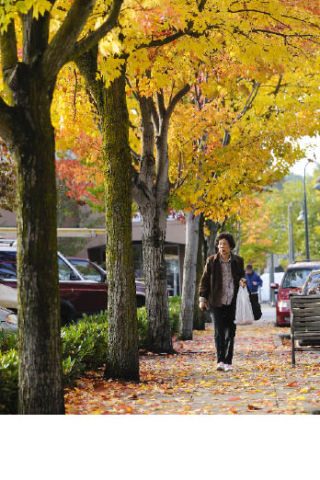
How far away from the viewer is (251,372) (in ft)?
35.4

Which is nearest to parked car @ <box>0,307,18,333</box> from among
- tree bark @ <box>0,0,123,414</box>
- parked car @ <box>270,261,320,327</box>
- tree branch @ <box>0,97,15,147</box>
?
tree bark @ <box>0,0,123,414</box>

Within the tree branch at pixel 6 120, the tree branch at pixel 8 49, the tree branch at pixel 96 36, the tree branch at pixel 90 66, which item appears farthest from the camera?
the tree branch at pixel 90 66

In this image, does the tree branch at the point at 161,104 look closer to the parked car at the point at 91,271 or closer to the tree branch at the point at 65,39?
the parked car at the point at 91,271

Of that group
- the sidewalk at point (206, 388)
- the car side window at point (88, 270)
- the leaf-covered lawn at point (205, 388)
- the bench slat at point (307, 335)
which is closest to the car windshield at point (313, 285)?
the leaf-covered lawn at point (205, 388)

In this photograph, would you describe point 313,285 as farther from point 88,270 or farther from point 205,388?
point 205,388

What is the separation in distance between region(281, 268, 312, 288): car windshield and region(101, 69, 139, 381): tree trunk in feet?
37.5

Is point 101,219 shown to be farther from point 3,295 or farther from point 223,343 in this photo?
point 223,343

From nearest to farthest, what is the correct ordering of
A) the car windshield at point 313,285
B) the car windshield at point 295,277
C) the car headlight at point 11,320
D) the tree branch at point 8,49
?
the tree branch at point 8,49
the car headlight at point 11,320
the car windshield at point 313,285
the car windshield at point 295,277

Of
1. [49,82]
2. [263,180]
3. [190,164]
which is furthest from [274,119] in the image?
[49,82]

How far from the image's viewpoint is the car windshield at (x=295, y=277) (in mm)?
20734

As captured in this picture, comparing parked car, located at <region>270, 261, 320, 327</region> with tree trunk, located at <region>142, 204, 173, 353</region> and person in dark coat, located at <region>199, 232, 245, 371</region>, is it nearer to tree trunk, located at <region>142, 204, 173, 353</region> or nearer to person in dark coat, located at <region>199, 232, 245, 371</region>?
tree trunk, located at <region>142, 204, 173, 353</region>

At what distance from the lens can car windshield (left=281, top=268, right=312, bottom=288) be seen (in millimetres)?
20734

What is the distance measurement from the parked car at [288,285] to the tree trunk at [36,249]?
1414 centimetres
